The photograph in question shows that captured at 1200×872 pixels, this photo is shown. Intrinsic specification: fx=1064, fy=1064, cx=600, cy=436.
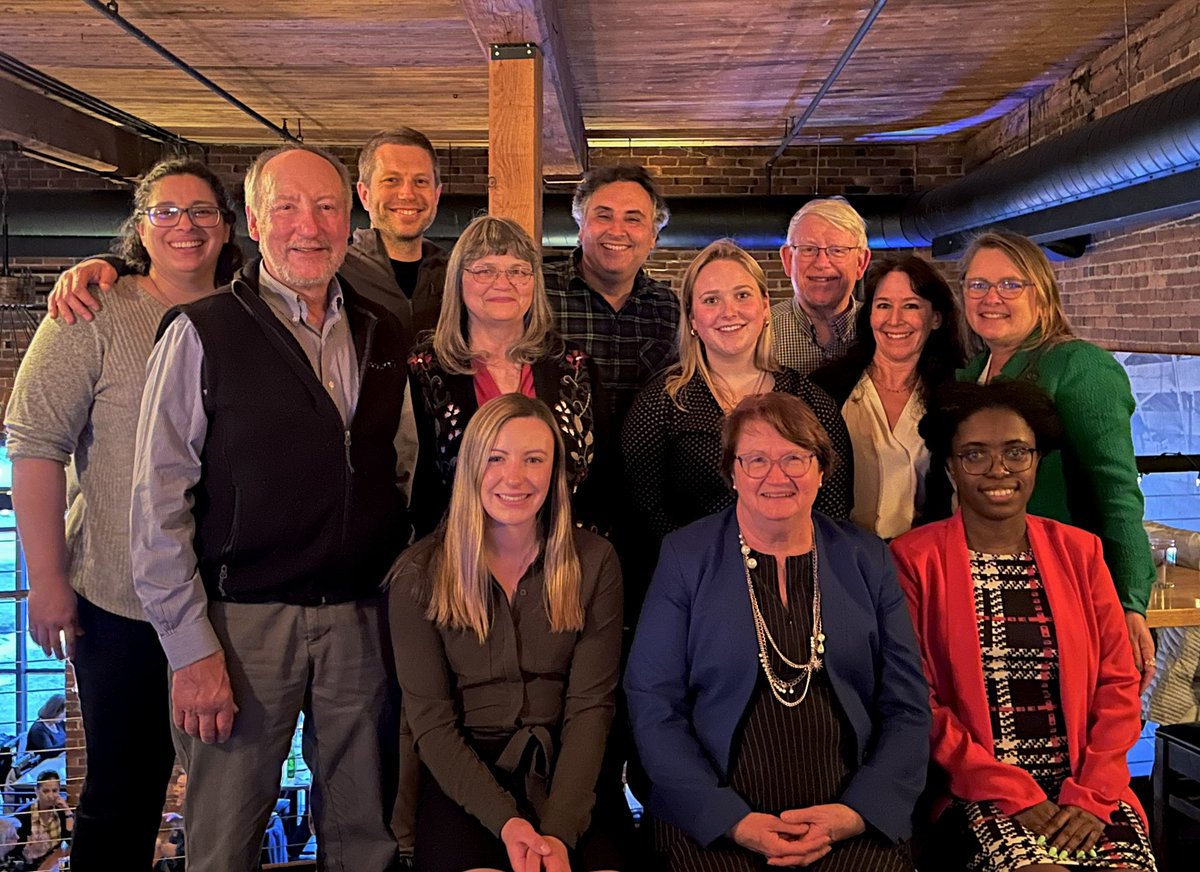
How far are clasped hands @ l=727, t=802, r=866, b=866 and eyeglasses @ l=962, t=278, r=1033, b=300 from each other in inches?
48.0

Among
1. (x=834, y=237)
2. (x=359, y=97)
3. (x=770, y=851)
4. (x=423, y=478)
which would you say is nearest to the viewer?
(x=770, y=851)

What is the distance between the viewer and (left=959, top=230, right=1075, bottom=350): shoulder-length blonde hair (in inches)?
97.6

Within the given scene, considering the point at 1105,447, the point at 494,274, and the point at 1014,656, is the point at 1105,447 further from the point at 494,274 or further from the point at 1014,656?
the point at 494,274

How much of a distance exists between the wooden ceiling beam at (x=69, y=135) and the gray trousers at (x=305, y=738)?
15.9ft

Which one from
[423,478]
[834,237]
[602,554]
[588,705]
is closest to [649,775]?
[588,705]

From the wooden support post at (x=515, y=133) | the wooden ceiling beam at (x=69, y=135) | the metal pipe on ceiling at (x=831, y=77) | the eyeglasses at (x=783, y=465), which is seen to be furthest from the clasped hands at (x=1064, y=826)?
the wooden ceiling beam at (x=69, y=135)

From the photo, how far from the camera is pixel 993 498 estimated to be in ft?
7.47

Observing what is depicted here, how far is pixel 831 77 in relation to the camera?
5691 millimetres

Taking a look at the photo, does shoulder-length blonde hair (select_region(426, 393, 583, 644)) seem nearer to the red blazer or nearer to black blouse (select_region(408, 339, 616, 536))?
black blouse (select_region(408, 339, 616, 536))

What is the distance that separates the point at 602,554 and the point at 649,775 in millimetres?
464

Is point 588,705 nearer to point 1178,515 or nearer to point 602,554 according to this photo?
point 602,554

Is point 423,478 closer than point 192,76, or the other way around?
point 423,478

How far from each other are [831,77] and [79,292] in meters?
4.45

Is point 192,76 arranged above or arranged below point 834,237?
above
